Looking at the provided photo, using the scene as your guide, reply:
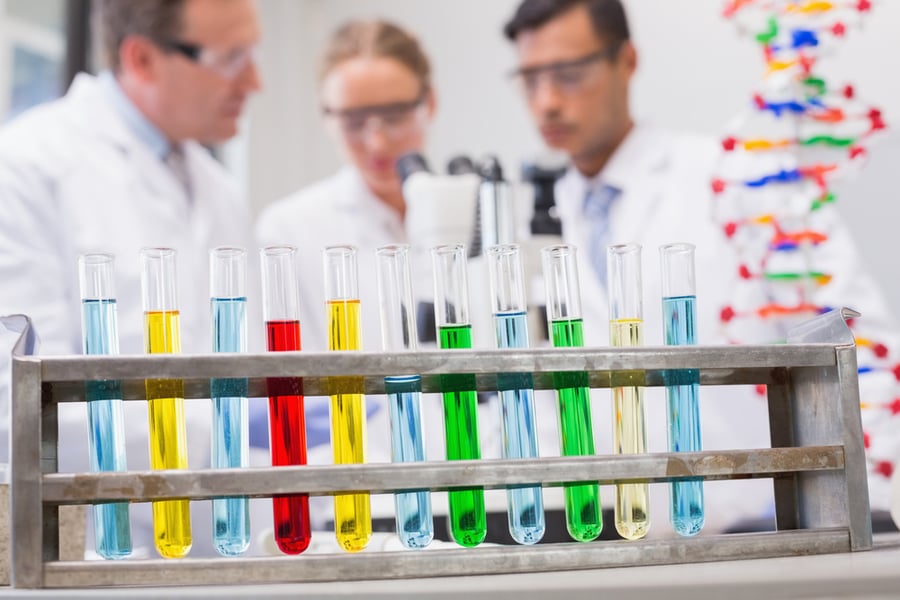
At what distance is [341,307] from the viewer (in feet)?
2.64

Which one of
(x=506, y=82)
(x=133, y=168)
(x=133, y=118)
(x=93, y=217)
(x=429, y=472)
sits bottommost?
(x=429, y=472)

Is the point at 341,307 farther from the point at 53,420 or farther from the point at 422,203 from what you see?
the point at 422,203

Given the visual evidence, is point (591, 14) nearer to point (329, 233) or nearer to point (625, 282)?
point (329, 233)

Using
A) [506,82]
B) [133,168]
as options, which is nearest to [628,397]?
[133,168]

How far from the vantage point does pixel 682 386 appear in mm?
812

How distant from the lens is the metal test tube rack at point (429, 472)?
0.70m

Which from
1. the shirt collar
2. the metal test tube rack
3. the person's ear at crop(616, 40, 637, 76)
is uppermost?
A: the person's ear at crop(616, 40, 637, 76)

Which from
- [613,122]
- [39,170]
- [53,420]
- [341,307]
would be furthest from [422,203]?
[613,122]

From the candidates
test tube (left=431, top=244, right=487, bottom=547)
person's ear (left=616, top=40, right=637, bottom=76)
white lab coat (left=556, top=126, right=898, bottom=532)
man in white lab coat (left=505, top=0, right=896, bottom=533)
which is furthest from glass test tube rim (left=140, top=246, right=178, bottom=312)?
person's ear (left=616, top=40, right=637, bottom=76)

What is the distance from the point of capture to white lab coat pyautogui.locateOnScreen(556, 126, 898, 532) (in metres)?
1.82

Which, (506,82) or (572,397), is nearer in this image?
(572,397)

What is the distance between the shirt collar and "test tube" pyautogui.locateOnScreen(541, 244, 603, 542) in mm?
1716

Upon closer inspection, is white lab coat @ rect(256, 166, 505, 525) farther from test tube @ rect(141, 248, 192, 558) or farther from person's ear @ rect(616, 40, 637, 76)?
test tube @ rect(141, 248, 192, 558)

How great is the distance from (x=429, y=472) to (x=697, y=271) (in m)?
1.68
